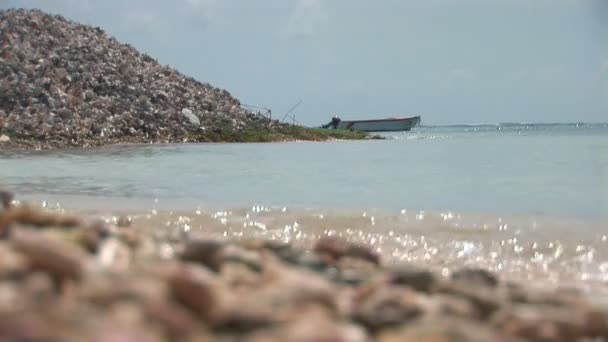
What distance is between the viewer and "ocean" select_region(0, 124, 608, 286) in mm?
3462

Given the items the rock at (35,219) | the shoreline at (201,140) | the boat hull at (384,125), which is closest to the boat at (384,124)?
the boat hull at (384,125)

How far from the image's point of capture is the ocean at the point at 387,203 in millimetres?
3462

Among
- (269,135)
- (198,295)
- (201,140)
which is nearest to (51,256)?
(198,295)

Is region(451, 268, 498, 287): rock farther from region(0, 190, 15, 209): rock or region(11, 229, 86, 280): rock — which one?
region(0, 190, 15, 209): rock

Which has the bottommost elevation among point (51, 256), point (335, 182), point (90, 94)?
point (335, 182)

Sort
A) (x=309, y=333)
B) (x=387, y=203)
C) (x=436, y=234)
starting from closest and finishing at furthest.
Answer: (x=309, y=333), (x=436, y=234), (x=387, y=203)

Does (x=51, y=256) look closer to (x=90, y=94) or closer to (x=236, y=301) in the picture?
(x=236, y=301)

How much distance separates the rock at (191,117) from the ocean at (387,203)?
27.8ft

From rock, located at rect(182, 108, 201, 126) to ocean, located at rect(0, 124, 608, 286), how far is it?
848 centimetres

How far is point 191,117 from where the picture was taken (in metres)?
18.0

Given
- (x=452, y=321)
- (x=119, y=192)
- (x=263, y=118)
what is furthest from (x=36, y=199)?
(x=263, y=118)

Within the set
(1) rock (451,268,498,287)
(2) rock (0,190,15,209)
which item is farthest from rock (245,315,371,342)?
(2) rock (0,190,15,209)

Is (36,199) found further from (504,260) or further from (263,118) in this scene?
(263,118)

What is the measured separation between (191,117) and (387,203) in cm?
1345
